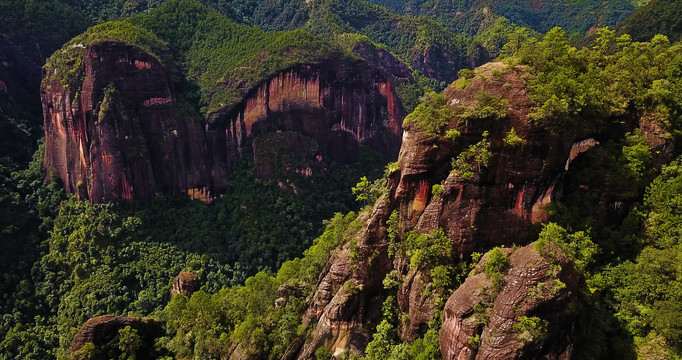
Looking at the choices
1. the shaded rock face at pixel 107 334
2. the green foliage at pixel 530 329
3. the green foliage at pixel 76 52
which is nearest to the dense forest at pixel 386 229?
the green foliage at pixel 530 329

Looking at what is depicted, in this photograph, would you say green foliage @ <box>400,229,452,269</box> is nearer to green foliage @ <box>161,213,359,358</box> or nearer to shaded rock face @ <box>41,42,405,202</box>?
green foliage @ <box>161,213,359,358</box>

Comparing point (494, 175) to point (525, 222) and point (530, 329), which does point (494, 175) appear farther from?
point (530, 329)

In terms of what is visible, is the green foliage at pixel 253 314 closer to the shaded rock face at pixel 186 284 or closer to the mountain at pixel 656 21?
the shaded rock face at pixel 186 284

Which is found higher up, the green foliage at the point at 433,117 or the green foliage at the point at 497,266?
the green foliage at the point at 433,117

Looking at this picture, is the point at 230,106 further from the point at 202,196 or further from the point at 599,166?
the point at 599,166

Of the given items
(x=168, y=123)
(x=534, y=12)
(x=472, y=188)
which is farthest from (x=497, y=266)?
(x=534, y=12)

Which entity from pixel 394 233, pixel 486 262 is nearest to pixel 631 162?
pixel 486 262
